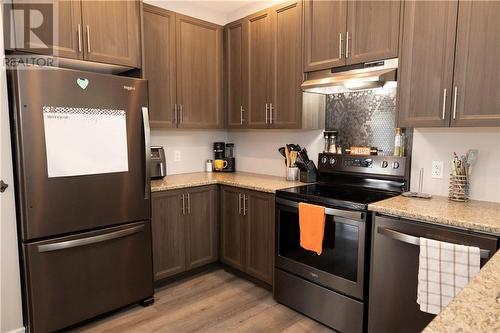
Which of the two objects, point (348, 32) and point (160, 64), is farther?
point (160, 64)

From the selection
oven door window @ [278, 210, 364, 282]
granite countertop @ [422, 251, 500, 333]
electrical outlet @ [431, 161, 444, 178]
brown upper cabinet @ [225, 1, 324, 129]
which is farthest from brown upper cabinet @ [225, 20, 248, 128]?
granite countertop @ [422, 251, 500, 333]

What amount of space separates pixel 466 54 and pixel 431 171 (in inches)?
31.3

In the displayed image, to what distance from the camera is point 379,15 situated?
220cm

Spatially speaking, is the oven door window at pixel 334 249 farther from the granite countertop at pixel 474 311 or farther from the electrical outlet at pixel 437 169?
the granite countertop at pixel 474 311

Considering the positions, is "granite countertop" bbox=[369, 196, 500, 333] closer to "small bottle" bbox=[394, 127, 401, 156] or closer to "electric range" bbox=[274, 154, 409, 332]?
"electric range" bbox=[274, 154, 409, 332]

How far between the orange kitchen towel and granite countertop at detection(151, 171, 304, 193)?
364 mm

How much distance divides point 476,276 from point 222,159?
2.81 metres

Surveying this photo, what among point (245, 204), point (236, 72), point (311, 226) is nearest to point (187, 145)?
point (236, 72)

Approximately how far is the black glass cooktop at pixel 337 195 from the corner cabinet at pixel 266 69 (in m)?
0.57

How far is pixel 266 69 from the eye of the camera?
9.73ft

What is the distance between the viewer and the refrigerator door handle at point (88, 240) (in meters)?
2.02

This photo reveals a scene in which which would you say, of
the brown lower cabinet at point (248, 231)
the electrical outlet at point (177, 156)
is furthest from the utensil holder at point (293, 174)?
the electrical outlet at point (177, 156)

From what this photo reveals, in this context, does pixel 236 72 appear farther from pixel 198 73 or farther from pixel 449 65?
pixel 449 65

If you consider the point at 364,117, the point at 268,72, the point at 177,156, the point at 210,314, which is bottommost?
the point at 210,314
